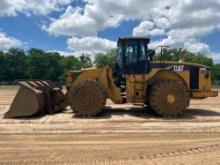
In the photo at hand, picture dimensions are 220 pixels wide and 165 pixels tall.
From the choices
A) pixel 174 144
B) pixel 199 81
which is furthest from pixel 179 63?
pixel 174 144

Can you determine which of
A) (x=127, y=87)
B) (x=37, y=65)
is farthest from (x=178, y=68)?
(x=37, y=65)

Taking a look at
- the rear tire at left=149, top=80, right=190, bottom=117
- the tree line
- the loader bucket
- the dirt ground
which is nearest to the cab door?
the rear tire at left=149, top=80, right=190, bottom=117

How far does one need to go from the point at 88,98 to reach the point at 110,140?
481 cm

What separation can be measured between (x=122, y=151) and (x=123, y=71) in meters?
A: 7.12

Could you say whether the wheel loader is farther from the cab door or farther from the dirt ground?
the dirt ground

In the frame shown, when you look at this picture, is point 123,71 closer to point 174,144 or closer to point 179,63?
point 179,63

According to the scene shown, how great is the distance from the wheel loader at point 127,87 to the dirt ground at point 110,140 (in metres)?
0.57

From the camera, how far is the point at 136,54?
581 inches

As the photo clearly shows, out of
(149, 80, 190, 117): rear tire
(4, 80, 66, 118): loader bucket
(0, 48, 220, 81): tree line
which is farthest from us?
(0, 48, 220, 81): tree line

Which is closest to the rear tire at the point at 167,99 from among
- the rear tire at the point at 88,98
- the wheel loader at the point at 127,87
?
the wheel loader at the point at 127,87

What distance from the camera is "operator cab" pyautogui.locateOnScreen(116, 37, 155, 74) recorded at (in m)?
14.7

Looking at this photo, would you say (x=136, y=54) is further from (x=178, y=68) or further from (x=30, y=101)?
(x=30, y=101)

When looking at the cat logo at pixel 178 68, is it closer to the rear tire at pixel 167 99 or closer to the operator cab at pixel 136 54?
the rear tire at pixel 167 99

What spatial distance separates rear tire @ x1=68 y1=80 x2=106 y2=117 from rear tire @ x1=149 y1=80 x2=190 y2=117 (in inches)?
71.0
